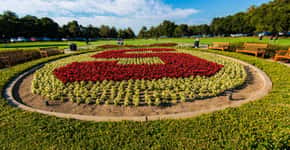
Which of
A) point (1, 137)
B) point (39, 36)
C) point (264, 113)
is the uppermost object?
point (39, 36)

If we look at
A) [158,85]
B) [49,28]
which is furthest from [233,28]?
[49,28]

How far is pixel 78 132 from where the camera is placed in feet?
10.3

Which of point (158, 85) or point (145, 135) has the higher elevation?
point (158, 85)

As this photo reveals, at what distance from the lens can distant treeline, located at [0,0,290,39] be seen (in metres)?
40.4

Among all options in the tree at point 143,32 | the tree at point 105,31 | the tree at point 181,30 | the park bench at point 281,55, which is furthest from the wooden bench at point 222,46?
the tree at point 143,32

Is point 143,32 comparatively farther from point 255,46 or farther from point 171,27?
point 255,46

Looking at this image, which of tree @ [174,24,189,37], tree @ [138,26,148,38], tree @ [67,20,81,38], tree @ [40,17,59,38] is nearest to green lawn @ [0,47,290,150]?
tree @ [40,17,59,38]

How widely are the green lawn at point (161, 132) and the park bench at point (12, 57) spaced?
9744mm

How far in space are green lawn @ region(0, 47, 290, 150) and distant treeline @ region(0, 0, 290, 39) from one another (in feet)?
159

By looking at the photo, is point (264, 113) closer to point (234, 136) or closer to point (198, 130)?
point (234, 136)

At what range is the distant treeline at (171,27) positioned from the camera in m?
40.4

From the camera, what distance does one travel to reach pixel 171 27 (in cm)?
A: 10319

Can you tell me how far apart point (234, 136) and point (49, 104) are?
16.5ft

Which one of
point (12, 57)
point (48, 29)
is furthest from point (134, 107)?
point (48, 29)
